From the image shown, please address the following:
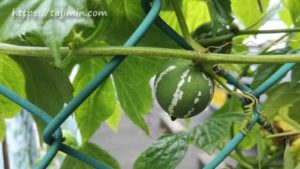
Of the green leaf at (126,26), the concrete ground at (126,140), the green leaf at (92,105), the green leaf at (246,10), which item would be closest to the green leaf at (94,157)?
the green leaf at (92,105)

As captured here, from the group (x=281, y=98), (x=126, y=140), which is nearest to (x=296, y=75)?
(x=281, y=98)

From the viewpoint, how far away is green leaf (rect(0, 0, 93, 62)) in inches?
10.1

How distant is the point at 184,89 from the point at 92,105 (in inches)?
7.4

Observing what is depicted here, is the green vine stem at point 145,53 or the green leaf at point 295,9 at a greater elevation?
the green leaf at point 295,9

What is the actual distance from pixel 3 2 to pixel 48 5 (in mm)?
30

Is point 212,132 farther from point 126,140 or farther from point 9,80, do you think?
point 126,140

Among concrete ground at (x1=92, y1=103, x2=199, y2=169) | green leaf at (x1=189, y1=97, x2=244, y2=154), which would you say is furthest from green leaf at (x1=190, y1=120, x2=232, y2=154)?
concrete ground at (x1=92, y1=103, x2=199, y2=169)

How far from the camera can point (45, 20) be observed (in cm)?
26

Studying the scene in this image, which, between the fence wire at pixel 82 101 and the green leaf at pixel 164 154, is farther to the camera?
the green leaf at pixel 164 154

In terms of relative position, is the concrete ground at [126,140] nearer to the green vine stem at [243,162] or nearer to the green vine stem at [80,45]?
the green vine stem at [243,162]

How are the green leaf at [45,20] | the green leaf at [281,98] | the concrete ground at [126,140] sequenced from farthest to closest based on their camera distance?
1. the concrete ground at [126,140]
2. the green leaf at [281,98]
3. the green leaf at [45,20]

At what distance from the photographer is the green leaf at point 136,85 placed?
434 mm

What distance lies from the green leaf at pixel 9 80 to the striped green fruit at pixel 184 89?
6.5 inches

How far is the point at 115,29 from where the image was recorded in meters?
0.37
